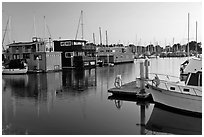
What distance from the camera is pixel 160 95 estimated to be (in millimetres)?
12430

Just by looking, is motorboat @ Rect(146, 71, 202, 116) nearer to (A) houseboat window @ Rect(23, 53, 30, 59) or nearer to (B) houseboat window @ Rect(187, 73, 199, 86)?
(B) houseboat window @ Rect(187, 73, 199, 86)

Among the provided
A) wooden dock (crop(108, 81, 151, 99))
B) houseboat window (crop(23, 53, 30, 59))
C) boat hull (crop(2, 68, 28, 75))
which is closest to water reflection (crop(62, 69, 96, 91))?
wooden dock (crop(108, 81, 151, 99))

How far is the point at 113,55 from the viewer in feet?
183

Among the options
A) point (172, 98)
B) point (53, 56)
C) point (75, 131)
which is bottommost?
point (75, 131)

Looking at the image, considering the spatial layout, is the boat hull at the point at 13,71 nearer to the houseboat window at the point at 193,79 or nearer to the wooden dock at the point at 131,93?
the wooden dock at the point at 131,93

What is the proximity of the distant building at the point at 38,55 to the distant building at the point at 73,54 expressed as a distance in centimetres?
347

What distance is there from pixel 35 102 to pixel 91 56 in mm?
31991

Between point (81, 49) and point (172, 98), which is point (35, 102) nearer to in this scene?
point (172, 98)

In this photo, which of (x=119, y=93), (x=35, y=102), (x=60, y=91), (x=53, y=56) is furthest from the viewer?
(x=53, y=56)

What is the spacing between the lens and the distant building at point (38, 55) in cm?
3559

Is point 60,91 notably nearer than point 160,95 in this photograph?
No

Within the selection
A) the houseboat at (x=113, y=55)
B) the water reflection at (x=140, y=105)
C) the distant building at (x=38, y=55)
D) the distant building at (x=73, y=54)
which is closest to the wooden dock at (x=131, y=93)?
the water reflection at (x=140, y=105)

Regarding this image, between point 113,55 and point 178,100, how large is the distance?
147 feet

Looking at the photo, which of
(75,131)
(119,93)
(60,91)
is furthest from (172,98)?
(60,91)
